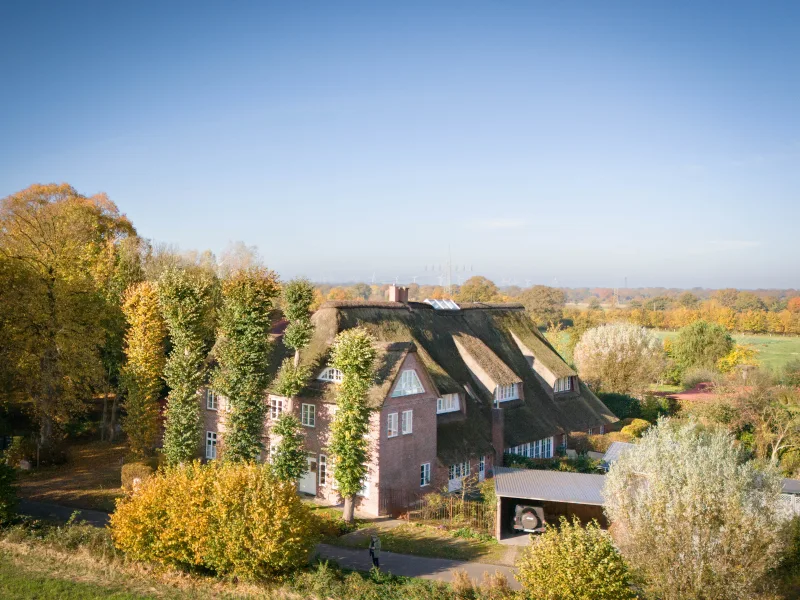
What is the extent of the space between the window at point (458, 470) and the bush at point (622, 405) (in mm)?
27506

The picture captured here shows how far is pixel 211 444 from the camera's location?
127 ft

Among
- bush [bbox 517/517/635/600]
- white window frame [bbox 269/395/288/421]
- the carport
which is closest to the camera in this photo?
bush [bbox 517/517/635/600]

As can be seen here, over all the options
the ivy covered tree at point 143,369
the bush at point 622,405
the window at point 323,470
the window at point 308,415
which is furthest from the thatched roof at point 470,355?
the ivy covered tree at point 143,369

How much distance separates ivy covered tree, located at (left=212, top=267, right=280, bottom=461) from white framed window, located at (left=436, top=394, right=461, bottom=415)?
955 centimetres

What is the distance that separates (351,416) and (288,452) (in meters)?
4.08

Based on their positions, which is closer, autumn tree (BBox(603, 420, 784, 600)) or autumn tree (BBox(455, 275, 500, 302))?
autumn tree (BBox(603, 420, 784, 600))

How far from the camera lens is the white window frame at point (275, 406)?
1380 inches

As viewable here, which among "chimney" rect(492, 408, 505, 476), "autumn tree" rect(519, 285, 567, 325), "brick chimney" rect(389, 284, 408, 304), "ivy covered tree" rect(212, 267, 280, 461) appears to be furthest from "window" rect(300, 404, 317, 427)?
"autumn tree" rect(519, 285, 567, 325)

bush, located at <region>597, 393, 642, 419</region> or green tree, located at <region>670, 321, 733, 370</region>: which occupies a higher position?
green tree, located at <region>670, 321, 733, 370</region>

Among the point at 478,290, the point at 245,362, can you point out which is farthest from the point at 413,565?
the point at 478,290

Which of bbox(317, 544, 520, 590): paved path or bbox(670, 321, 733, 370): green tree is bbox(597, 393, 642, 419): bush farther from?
bbox(317, 544, 520, 590): paved path

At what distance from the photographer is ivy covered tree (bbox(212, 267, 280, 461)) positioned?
109 ft

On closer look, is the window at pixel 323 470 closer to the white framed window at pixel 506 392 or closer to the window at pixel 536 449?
the window at pixel 536 449

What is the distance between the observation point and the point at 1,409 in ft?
157
